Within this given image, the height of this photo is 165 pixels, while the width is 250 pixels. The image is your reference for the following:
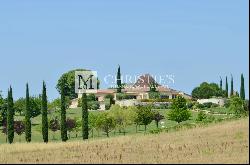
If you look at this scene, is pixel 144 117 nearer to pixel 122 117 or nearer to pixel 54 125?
pixel 122 117

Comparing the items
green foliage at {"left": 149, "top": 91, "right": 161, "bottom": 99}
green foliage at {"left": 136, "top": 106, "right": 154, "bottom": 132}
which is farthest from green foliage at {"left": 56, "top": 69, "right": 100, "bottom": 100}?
green foliage at {"left": 136, "top": 106, "right": 154, "bottom": 132}

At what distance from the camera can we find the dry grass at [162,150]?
2683cm

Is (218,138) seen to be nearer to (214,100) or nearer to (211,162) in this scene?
(211,162)

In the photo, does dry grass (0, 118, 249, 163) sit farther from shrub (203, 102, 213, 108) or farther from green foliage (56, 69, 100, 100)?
green foliage (56, 69, 100, 100)

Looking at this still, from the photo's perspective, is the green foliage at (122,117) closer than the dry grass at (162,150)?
No

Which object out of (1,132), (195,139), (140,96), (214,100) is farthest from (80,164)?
(140,96)

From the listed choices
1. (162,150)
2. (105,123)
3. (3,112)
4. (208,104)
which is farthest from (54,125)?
(162,150)

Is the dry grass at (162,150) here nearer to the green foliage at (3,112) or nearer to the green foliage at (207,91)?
the green foliage at (3,112)

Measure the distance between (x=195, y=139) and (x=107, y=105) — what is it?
9848 cm

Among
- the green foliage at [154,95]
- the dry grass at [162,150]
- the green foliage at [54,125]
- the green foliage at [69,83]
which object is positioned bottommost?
the green foliage at [54,125]

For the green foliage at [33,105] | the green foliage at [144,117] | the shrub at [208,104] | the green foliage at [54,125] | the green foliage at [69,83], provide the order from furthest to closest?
the green foliage at [69,83] < the shrub at [208,104] < the green foliage at [33,105] < the green foliage at [144,117] < the green foliage at [54,125]

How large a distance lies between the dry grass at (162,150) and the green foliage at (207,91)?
379ft
